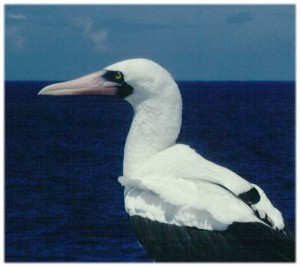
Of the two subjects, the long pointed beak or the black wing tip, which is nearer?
the black wing tip

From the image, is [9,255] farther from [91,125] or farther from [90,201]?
[91,125]

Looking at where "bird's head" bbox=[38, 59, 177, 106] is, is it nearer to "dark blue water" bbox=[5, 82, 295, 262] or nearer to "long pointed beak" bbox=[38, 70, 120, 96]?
"long pointed beak" bbox=[38, 70, 120, 96]

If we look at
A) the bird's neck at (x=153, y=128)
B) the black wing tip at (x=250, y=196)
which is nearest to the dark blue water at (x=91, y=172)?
the bird's neck at (x=153, y=128)

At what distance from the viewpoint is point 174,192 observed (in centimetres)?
576

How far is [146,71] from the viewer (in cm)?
629

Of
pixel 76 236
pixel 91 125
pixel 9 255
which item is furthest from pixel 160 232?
pixel 91 125

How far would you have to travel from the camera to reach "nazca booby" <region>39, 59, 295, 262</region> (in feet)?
18.2

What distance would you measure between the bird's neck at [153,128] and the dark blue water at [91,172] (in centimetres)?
80

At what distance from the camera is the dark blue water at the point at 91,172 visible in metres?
8.09

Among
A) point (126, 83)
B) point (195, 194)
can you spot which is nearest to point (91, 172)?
point (126, 83)

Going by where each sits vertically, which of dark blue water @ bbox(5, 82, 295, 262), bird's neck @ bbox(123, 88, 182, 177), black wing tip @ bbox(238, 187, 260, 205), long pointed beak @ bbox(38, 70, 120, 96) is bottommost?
dark blue water @ bbox(5, 82, 295, 262)

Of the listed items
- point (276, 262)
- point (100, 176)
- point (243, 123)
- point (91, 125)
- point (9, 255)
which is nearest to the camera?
point (276, 262)

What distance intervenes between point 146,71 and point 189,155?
0.71 m

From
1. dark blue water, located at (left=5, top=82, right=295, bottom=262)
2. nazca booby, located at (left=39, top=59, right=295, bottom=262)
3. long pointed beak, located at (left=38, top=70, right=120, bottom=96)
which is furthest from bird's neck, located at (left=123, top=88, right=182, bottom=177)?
dark blue water, located at (left=5, top=82, right=295, bottom=262)
